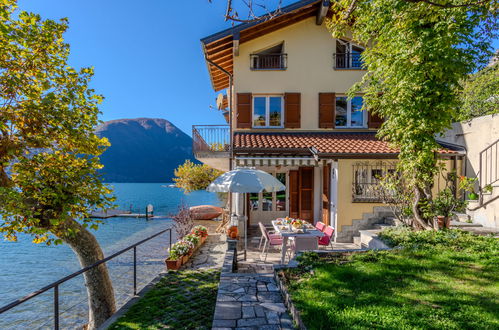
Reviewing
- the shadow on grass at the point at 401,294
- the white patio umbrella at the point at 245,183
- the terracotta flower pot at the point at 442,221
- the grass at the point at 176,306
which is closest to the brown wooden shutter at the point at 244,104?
the white patio umbrella at the point at 245,183

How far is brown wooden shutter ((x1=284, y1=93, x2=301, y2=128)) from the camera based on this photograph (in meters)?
15.3

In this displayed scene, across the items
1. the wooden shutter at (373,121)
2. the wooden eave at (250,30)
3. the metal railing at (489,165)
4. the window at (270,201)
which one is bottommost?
the window at (270,201)

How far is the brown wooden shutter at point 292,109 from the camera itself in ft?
50.3

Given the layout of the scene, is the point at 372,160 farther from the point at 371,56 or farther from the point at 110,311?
the point at 110,311

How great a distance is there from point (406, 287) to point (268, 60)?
45.2 feet

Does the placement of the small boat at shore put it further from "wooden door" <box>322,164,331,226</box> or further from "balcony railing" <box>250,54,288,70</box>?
"balcony railing" <box>250,54,288,70</box>

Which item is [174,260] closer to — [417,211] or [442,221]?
[417,211]

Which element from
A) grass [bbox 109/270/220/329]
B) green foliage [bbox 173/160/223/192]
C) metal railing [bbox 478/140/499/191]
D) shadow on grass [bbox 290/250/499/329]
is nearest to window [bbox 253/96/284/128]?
metal railing [bbox 478/140/499/191]

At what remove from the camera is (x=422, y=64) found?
8.38 meters

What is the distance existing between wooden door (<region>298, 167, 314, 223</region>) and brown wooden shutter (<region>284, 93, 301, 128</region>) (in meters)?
2.80

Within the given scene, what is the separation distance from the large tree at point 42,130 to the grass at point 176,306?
2431mm

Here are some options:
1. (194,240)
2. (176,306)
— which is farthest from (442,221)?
(194,240)

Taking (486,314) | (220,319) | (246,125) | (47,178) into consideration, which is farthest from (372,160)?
(47,178)

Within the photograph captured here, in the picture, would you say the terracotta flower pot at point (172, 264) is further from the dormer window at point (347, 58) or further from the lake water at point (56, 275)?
the dormer window at point (347, 58)
